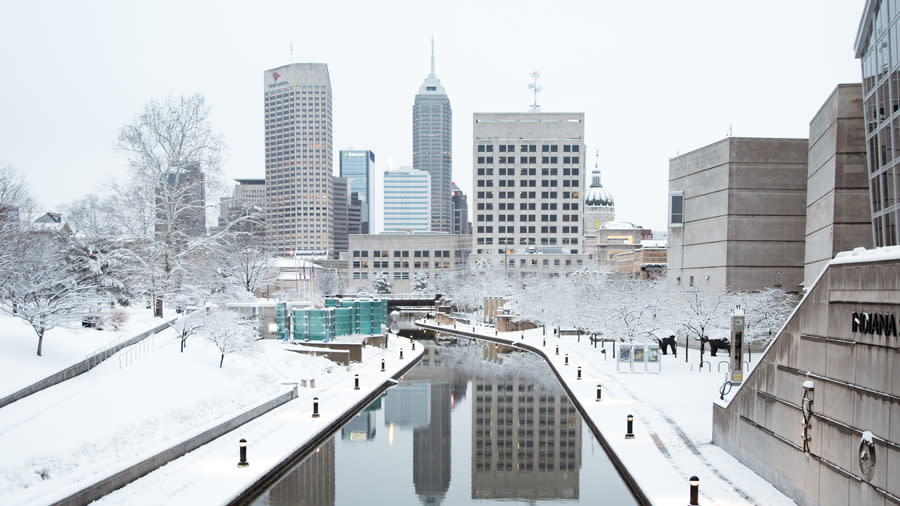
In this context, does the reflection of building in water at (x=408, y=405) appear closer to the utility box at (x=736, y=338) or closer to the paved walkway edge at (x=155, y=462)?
the paved walkway edge at (x=155, y=462)

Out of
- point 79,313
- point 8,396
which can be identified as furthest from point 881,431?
point 79,313

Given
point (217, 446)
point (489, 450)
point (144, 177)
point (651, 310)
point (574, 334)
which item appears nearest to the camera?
point (217, 446)

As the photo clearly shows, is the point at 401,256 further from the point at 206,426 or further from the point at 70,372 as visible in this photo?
the point at 206,426

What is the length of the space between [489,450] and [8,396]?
571 inches

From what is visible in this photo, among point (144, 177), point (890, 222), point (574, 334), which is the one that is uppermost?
point (144, 177)

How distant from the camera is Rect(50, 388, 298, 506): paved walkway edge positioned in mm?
13023

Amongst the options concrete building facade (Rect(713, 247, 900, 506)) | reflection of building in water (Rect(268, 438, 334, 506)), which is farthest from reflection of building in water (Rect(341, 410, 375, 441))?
concrete building facade (Rect(713, 247, 900, 506))

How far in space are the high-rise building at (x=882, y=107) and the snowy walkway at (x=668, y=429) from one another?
9318 mm

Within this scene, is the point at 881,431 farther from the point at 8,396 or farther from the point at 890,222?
the point at 8,396

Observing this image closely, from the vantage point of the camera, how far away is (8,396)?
1662cm

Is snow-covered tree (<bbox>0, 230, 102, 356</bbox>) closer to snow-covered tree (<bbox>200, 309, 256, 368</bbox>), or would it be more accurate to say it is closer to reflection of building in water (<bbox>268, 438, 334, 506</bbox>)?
snow-covered tree (<bbox>200, 309, 256, 368</bbox>)

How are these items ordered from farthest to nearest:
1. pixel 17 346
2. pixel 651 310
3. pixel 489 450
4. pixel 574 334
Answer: pixel 574 334 < pixel 651 310 < pixel 489 450 < pixel 17 346

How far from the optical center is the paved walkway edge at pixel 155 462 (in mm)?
13023

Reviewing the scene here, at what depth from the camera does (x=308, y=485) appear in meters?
16.9
